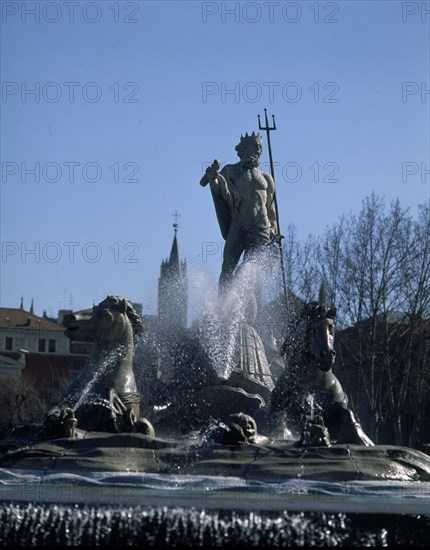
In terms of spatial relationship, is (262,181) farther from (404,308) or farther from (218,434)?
(404,308)

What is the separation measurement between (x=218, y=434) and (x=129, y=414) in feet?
3.98

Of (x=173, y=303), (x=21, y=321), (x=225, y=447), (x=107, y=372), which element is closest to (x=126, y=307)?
(x=107, y=372)

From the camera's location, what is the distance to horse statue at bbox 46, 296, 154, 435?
46.1 feet

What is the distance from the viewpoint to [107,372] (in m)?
14.7

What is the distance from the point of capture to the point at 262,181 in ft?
64.8

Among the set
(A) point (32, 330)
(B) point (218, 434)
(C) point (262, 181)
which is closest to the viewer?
(B) point (218, 434)

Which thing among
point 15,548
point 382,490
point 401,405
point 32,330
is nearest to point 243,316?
point 382,490

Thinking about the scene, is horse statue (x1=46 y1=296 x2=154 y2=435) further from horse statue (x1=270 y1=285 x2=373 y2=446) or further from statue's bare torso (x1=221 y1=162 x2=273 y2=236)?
statue's bare torso (x1=221 y1=162 x2=273 y2=236)

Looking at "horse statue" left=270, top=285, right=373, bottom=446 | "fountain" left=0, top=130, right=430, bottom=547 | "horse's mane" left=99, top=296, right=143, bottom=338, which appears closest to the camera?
"fountain" left=0, top=130, right=430, bottom=547

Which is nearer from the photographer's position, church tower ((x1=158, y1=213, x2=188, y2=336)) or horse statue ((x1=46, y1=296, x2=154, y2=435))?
horse statue ((x1=46, y1=296, x2=154, y2=435))

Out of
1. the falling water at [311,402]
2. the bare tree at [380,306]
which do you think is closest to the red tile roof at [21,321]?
the bare tree at [380,306]

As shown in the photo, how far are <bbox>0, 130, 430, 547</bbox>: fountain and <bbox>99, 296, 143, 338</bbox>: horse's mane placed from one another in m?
0.02

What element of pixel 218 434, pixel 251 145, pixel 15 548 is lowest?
pixel 15 548

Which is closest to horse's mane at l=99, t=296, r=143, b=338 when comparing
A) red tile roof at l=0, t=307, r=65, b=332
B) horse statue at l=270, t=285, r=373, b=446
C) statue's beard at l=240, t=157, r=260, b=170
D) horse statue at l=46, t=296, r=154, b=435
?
horse statue at l=46, t=296, r=154, b=435
